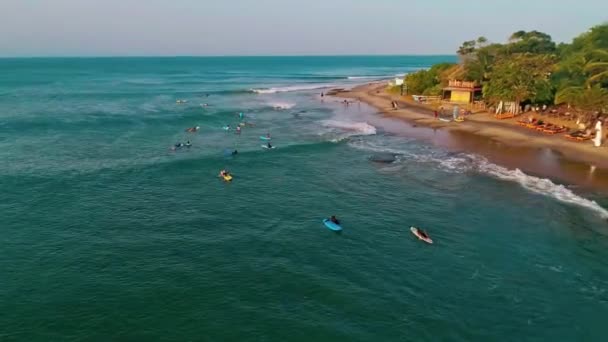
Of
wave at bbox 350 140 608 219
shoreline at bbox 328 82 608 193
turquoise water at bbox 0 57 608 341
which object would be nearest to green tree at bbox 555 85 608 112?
shoreline at bbox 328 82 608 193

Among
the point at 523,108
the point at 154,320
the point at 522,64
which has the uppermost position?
the point at 522,64

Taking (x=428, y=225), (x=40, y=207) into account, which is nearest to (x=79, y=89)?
(x=40, y=207)

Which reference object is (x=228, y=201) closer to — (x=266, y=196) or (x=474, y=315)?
(x=266, y=196)

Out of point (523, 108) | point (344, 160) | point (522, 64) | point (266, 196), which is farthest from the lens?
point (523, 108)

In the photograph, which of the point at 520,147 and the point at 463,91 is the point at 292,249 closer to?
the point at 520,147

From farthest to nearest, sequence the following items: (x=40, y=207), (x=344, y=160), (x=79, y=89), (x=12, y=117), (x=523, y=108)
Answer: (x=79, y=89) → (x=12, y=117) → (x=523, y=108) → (x=344, y=160) → (x=40, y=207)

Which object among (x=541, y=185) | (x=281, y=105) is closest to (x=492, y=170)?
(x=541, y=185)

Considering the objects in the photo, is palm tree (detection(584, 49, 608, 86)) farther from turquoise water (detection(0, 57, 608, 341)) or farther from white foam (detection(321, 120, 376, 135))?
white foam (detection(321, 120, 376, 135))
